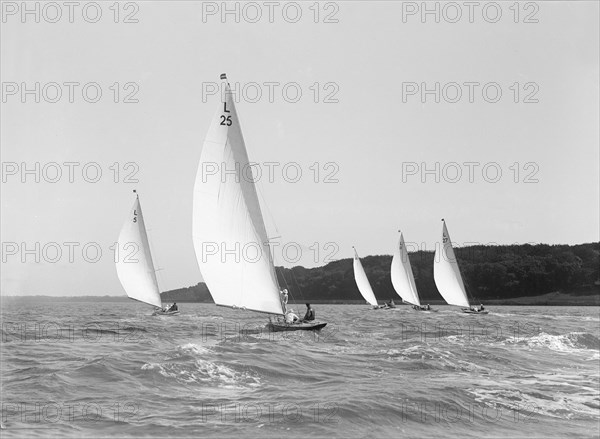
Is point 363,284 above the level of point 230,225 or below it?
below

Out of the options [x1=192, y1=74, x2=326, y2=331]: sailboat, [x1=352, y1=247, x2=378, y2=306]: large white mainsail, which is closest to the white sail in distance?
[x1=352, y1=247, x2=378, y2=306]: large white mainsail

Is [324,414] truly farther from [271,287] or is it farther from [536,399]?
[271,287]

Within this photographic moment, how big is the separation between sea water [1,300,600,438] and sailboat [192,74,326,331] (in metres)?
2.68

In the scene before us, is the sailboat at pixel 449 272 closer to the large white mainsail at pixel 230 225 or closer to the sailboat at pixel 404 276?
the sailboat at pixel 404 276

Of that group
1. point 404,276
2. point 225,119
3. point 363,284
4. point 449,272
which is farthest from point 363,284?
point 225,119

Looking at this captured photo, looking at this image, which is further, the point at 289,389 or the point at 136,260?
the point at 136,260

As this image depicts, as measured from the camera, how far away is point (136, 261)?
211 ft

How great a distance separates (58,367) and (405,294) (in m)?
74.3

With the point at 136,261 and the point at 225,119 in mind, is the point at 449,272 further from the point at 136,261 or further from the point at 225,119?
the point at 225,119

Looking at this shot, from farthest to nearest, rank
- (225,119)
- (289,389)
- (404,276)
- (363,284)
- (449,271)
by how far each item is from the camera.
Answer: (363,284)
(404,276)
(449,271)
(225,119)
(289,389)

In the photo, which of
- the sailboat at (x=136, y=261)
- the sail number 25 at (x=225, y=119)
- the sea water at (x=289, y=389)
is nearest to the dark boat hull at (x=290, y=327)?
the sea water at (x=289, y=389)

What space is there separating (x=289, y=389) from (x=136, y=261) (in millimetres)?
46585

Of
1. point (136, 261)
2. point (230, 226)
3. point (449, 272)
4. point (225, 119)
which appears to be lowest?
point (449, 272)

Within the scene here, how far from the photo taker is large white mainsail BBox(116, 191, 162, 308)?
63.6 m
